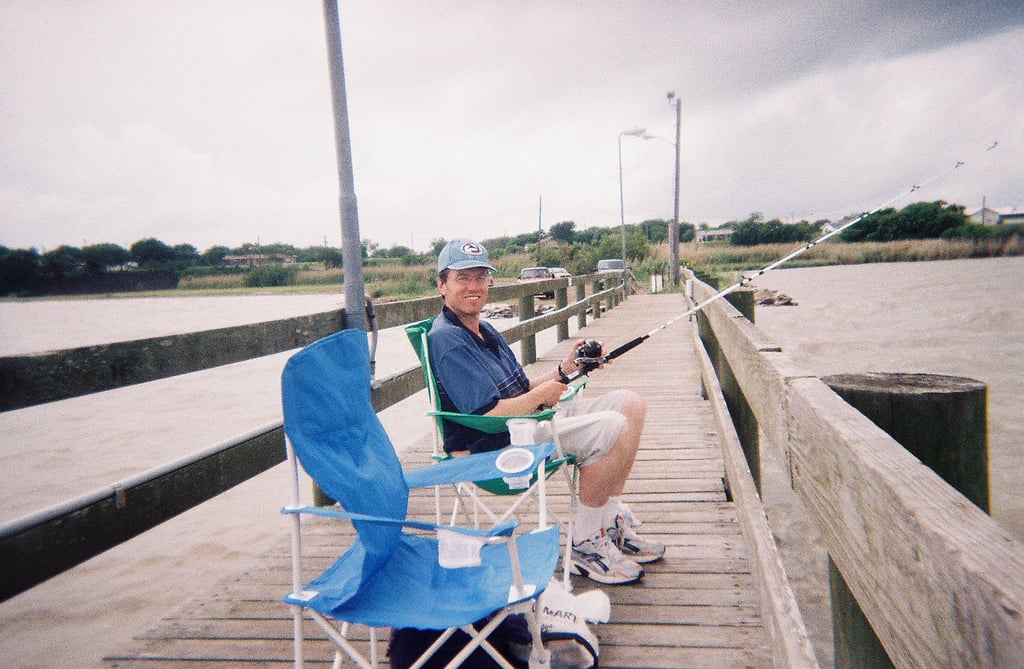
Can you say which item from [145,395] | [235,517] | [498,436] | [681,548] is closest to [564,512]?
[681,548]

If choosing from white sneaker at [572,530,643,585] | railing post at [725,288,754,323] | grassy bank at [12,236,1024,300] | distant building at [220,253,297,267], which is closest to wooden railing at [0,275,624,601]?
white sneaker at [572,530,643,585]

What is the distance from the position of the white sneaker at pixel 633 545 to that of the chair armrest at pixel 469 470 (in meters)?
0.77

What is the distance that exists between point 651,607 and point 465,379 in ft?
3.68

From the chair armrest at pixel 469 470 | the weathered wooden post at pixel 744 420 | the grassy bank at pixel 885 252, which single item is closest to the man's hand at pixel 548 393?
the chair armrest at pixel 469 470

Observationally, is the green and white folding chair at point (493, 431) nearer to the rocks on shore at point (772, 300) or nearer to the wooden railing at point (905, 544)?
the wooden railing at point (905, 544)

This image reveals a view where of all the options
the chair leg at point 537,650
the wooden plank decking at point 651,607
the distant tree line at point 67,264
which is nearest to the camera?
the chair leg at point 537,650

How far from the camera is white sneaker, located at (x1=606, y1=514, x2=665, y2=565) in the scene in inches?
106

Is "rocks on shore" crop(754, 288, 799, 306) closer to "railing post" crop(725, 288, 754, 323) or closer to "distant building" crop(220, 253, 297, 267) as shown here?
"railing post" crop(725, 288, 754, 323)

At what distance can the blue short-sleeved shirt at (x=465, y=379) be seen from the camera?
2621 mm

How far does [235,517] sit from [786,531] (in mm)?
4163

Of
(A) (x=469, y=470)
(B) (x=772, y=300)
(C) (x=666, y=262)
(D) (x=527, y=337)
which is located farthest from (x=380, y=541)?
(C) (x=666, y=262)

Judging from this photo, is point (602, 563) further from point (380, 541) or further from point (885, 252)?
point (885, 252)

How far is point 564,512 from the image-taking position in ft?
11.2

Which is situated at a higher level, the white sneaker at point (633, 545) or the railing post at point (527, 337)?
the railing post at point (527, 337)
